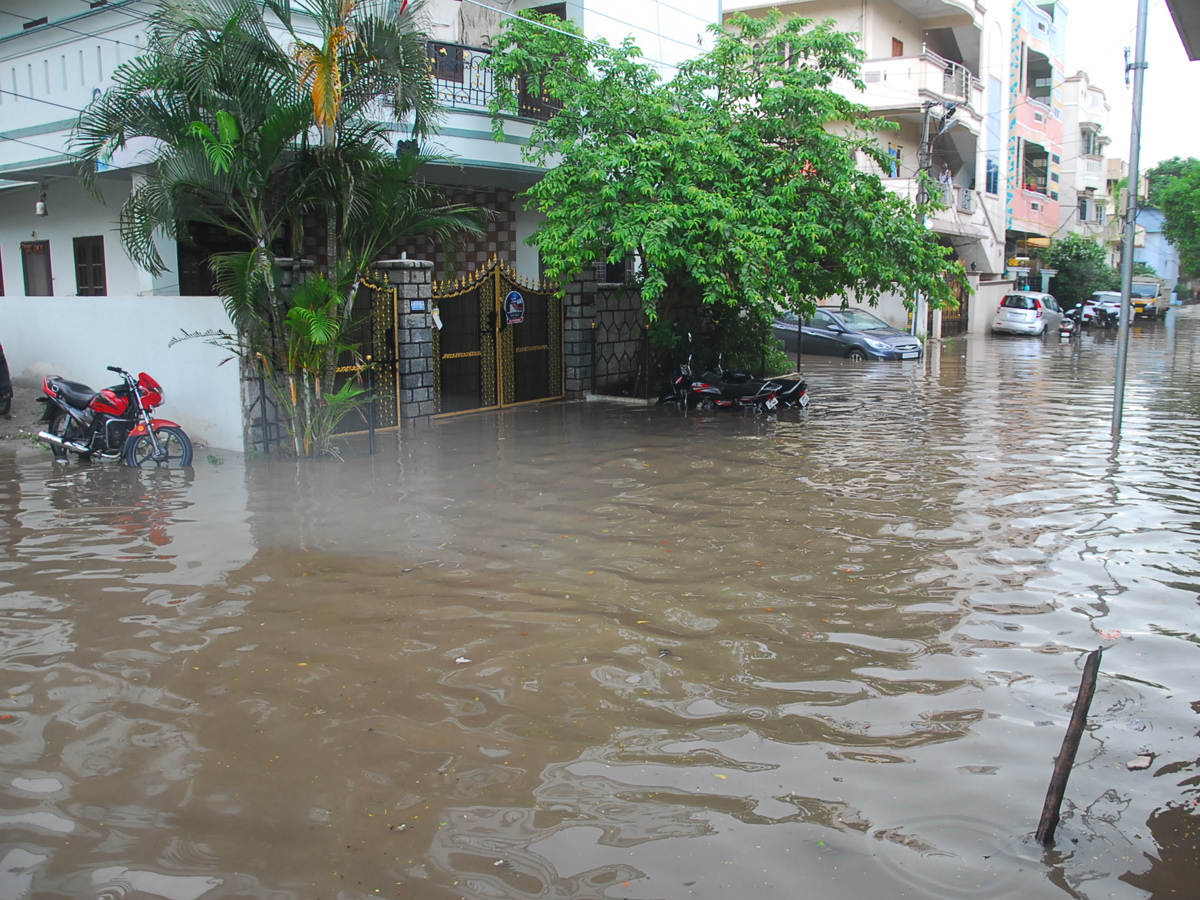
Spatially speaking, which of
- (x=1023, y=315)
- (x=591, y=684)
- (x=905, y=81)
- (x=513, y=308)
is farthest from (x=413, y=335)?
(x=1023, y=315)

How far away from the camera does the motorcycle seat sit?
10.4 m

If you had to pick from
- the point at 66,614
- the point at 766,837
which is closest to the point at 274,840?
the point at 766,837

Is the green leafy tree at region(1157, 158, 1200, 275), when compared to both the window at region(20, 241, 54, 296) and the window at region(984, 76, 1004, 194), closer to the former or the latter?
the window at region(984, 76, 1004, 194)

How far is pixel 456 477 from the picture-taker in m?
10.1

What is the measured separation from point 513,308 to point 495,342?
58 cm

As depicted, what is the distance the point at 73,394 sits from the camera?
10.4 m

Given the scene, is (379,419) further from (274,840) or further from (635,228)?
(274,840)

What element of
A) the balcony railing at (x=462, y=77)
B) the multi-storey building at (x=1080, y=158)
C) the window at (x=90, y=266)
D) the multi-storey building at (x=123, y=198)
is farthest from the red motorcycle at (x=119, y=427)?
the multi-storey building at (x=1080, y=158)

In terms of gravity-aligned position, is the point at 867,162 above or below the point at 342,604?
above

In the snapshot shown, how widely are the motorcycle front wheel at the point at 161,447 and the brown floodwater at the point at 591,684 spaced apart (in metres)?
0.34

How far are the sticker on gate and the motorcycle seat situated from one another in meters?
6.10

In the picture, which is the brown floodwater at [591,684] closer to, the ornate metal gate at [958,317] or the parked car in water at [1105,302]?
the ornate metal gate at [958,317]

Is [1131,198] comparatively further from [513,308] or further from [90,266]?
[90,266]

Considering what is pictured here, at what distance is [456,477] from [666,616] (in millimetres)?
4514
